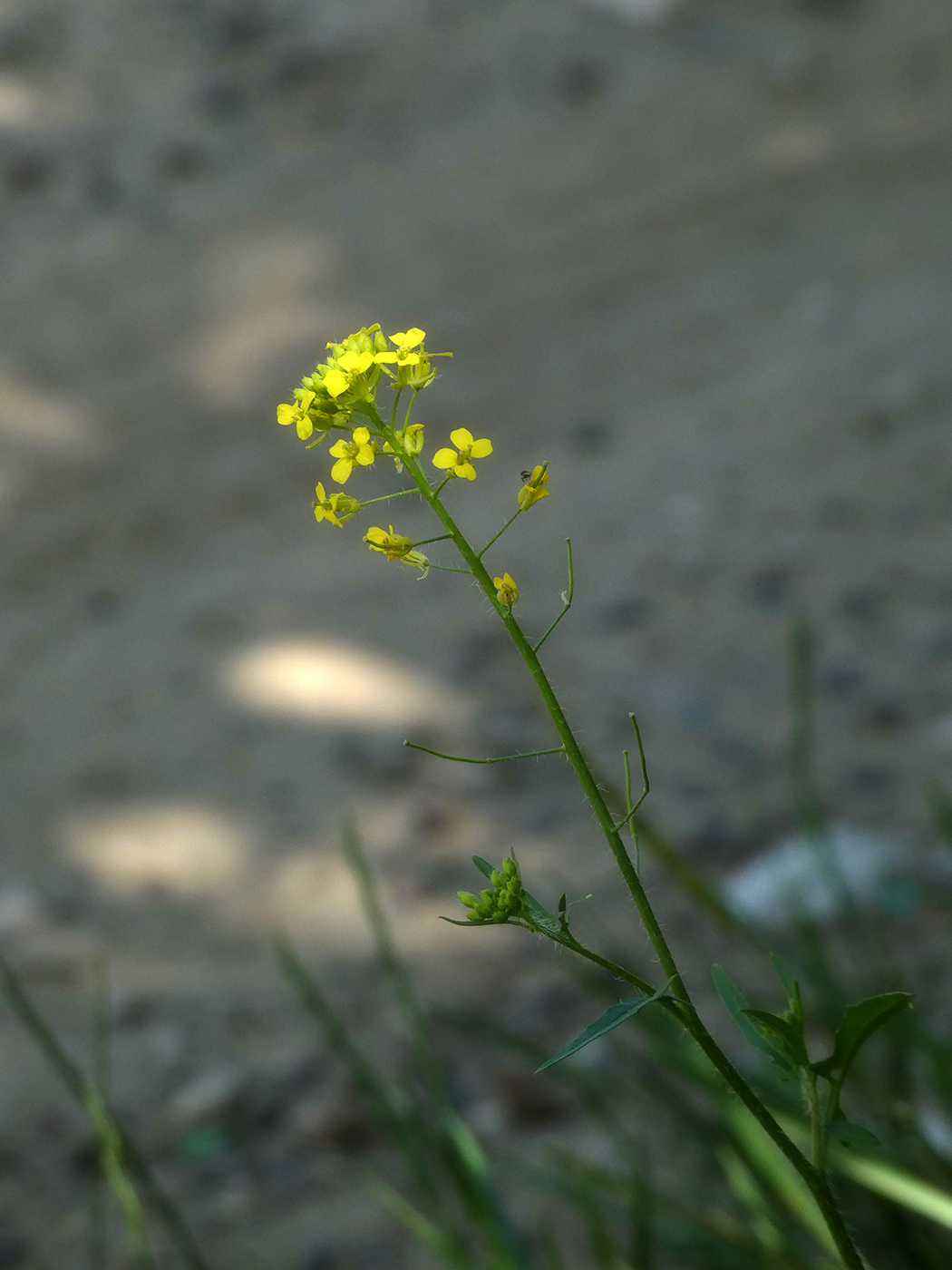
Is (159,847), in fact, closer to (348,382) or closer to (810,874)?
(810,874)

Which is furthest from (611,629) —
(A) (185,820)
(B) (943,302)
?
(B) (943,302)

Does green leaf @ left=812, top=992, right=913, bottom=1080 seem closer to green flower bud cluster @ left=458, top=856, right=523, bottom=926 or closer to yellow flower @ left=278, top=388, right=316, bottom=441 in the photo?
green flower bud cluster @ left=458, top=856, right=523, bottom=926

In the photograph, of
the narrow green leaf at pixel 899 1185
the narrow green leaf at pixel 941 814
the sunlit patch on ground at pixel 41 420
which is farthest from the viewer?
the sunlit patch on ground at pixel 41 420

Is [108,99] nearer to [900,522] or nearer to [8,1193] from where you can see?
[900,522]

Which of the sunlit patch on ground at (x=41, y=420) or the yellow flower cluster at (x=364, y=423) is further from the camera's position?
the sunlit patch on ground at (x=41, y=420)

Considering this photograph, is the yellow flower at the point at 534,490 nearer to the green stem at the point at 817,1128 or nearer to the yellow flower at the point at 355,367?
the yellow flower at the point at 355,367

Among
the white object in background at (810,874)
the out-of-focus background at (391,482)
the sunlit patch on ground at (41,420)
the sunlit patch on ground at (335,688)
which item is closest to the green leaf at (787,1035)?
the out-of-focus background at (391,482)

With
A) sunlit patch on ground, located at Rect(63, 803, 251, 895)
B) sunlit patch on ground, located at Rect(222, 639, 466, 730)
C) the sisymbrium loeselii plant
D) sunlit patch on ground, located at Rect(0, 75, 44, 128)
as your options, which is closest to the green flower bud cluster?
the sisymbrium loeselii plant
